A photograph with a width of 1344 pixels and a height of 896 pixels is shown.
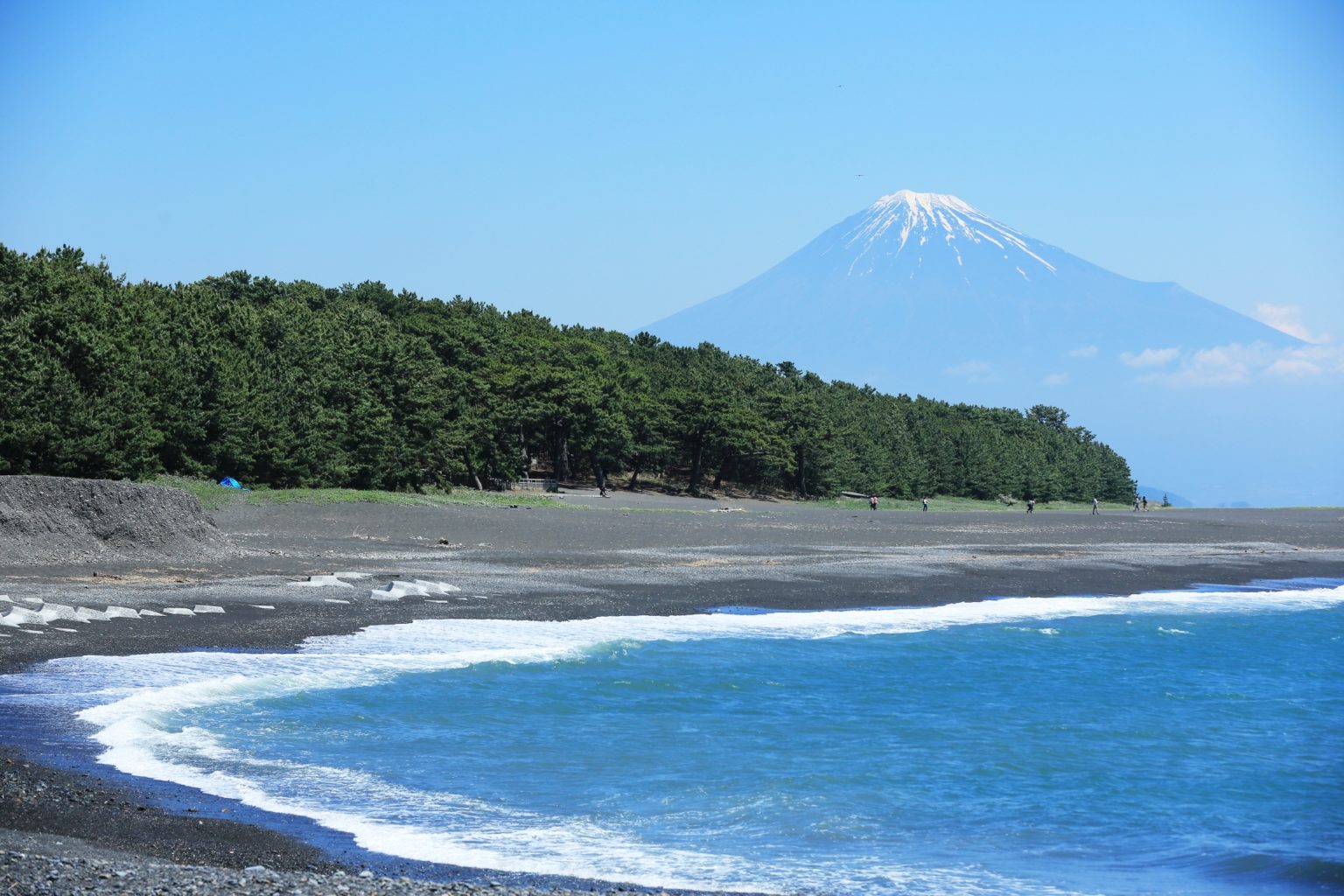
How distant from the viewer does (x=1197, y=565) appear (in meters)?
46.3

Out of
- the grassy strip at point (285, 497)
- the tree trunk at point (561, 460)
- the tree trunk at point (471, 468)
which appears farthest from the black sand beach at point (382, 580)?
the tree trunk at point (561, 460)

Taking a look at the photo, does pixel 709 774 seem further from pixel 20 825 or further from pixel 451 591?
pixel 451 591

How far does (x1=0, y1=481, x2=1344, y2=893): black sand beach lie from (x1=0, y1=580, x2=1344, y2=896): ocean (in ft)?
3.53

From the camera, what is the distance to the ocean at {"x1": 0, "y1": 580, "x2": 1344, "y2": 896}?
1163 centimetres

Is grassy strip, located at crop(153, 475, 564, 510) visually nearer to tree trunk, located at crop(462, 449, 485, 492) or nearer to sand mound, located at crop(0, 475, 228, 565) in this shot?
sand mound, located at crop(0, 475, 228, 565)

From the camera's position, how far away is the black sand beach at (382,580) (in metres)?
9.93

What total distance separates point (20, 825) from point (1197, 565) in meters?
44.6

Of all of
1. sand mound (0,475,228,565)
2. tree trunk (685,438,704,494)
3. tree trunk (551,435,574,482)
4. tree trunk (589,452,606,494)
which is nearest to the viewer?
sand mound (0,475,228,565)

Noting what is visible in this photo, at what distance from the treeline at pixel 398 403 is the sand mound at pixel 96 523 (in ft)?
41.7

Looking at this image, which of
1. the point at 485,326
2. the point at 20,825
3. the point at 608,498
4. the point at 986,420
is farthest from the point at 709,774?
the point at 986,420

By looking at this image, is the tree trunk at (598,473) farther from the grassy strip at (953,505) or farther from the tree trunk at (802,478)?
the tree trunk at (802,478)

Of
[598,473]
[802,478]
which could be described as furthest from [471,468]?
[802,478]

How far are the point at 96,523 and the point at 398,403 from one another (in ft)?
119

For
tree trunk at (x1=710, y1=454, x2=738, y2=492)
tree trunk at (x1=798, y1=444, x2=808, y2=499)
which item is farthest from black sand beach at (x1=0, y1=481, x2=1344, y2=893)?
tree trunk at (x1=798, y1=444, x2=808, y2=499)
